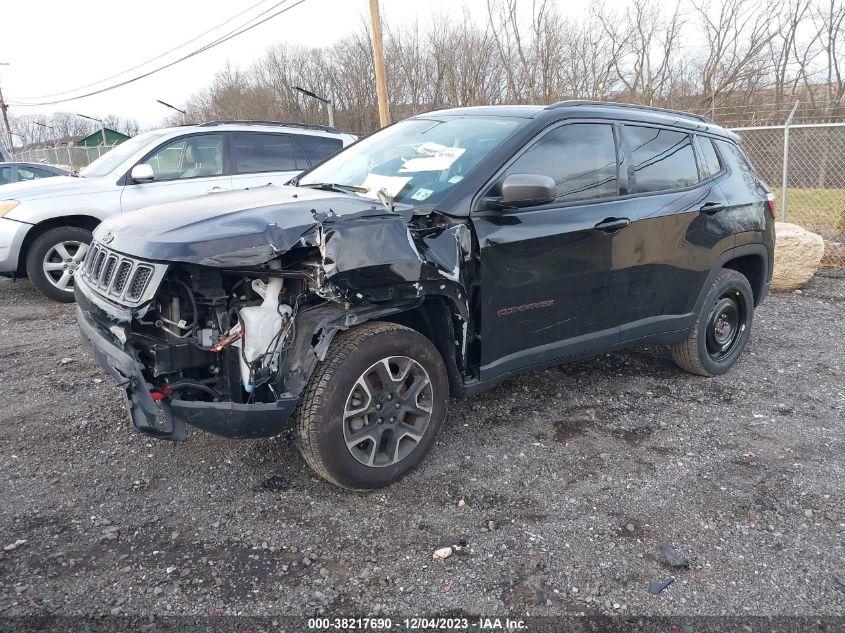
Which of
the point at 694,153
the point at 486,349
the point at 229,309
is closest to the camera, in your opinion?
the point at 229,309

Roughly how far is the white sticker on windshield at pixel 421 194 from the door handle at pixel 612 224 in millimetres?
1044

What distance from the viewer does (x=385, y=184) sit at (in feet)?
11.5

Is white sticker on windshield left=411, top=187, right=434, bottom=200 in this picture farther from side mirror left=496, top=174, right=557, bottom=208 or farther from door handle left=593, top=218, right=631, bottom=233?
door handle left=593, top=218, right=631, bottom=233

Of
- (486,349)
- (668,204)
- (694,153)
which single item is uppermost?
(694,153)

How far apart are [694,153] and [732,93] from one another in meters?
22.1

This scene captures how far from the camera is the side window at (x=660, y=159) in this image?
12.9ft

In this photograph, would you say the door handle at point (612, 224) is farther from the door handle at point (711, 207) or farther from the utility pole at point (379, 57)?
the utility pole at point (379, 57)

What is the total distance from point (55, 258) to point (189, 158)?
5.96ft

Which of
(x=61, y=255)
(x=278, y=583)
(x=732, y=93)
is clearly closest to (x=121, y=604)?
(x=278, y=583)

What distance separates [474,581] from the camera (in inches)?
98.0

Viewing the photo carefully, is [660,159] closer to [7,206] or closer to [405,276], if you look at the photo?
[405,276]

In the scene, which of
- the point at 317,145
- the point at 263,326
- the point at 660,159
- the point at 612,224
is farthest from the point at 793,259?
the point at 263,326

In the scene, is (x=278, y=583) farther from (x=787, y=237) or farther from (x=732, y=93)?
(x=732, y=93)

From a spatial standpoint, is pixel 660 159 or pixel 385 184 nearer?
pixel 385 184
